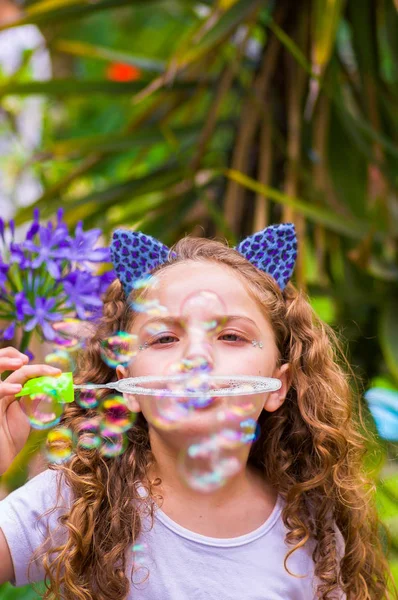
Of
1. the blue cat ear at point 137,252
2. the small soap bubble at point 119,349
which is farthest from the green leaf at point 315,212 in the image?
the small soap bubble at point 119,349

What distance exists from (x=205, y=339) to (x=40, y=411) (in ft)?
0.80

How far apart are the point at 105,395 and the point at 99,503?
0.52ft

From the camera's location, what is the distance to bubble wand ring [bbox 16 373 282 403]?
3.44 feet

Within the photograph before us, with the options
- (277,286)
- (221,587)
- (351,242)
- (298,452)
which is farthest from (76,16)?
(221,587)

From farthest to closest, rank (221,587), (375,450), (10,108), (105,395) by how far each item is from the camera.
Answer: (10,108), (375,450), (105,395), (221,587)

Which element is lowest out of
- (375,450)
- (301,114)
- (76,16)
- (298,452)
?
(375,450)

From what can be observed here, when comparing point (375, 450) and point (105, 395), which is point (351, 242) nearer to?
point (375, 450)

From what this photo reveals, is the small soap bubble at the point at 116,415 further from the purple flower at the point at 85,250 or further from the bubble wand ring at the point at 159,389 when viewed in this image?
the purple flower at the point at 85,250

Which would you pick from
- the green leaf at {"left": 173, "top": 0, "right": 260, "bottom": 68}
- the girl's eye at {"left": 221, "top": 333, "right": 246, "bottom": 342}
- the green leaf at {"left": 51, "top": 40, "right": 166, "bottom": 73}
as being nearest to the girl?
the girl's eye at {"left": 221, "top": 333, "right": 246, "bottom": 342}

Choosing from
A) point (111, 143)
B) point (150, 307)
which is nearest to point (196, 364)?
point (150, 307)

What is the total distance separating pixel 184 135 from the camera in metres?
2.54

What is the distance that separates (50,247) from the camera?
128 cm

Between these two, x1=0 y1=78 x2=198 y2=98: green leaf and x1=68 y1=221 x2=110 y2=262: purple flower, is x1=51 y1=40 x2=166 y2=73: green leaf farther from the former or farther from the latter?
x1=68 y1=221 x2=110 y2=262: purple flower

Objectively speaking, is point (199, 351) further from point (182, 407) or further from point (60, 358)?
point (60, 358)
